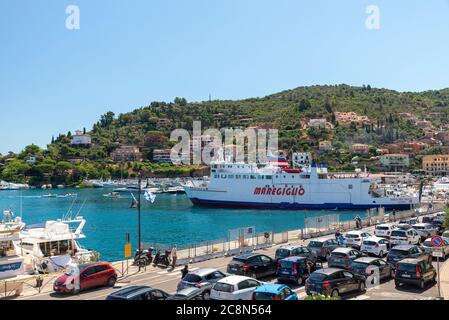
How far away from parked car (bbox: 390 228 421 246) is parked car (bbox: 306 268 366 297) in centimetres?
850

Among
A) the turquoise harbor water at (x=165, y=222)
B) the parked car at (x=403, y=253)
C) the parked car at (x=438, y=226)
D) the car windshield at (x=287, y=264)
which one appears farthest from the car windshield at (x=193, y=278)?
the turquoise harbor water at (x=165, y=222)

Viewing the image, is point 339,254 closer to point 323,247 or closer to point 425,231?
point 323,247

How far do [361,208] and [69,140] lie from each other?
126 metres

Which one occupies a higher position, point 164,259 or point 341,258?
point 341,258

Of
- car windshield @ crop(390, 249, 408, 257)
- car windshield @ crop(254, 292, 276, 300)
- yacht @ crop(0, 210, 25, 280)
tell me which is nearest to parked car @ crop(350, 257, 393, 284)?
car windshield @ crop(390, 249, 408, 257)

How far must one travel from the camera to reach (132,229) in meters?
43.8

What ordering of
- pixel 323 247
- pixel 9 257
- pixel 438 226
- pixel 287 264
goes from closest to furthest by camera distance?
pixel 287 264 < pixel 9 257 < pixel 323 247 < pixel 438 226

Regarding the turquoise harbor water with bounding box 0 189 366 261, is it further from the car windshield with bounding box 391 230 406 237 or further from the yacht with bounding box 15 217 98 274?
the car windshield with bounding box 391 230 406 237

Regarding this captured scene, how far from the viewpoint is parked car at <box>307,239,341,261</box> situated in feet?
59.0

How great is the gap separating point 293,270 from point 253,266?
4.66 feet

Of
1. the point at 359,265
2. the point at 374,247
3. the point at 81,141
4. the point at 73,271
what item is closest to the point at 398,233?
the point at 374,247

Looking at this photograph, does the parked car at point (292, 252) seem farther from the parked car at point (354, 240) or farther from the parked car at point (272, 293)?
the parked car at point (272, 293)

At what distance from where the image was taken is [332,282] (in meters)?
11.4
